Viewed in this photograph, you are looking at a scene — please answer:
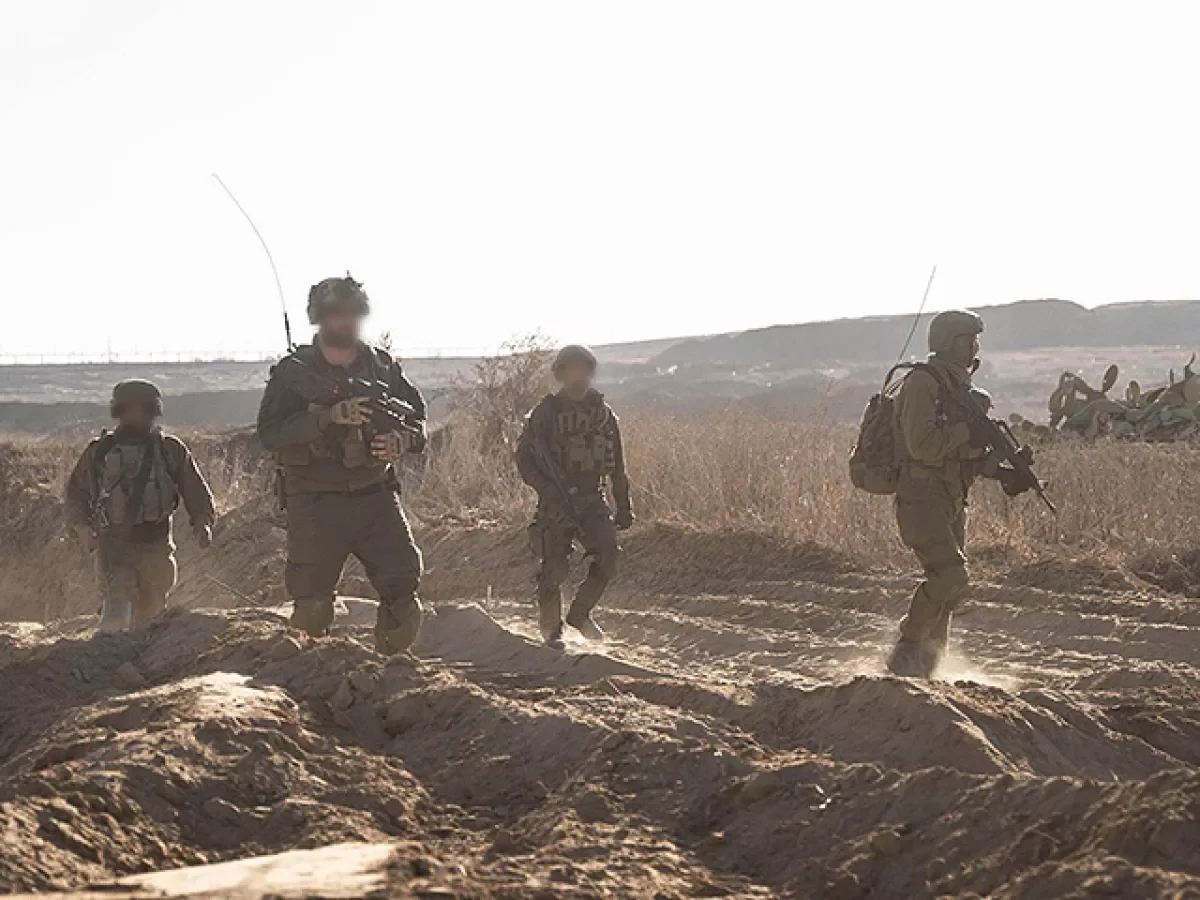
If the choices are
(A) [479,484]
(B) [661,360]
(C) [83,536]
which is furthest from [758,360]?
(C) [83,536]

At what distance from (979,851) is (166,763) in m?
2.24

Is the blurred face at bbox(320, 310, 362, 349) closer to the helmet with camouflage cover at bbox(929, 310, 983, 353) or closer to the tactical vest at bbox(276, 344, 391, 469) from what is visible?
the tactical vest at bbox(276, 344, 391, 469)

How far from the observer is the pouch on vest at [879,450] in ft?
24.7

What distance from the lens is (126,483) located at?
9.04 metres

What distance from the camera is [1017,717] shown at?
5.60 metres

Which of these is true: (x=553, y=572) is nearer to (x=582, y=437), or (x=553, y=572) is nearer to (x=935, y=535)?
(x=582, y=437)

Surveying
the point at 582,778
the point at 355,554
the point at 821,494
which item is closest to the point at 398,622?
the point at 355,554

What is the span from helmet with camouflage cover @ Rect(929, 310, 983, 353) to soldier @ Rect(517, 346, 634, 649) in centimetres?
208

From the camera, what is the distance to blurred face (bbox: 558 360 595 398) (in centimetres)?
885

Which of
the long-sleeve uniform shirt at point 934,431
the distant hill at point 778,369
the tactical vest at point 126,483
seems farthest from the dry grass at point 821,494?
the distant hill at point 778,369

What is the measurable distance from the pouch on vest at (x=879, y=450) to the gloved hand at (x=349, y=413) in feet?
7.76

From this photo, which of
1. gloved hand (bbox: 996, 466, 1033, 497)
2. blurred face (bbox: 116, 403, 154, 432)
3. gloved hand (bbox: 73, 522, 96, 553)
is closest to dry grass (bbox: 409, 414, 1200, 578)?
gloved hand (bbox: 996, 466, 1033, 497)

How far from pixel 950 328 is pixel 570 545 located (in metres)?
2.69

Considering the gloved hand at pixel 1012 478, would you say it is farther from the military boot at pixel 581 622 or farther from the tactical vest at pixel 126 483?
the tactical vest at pixel 126 483
